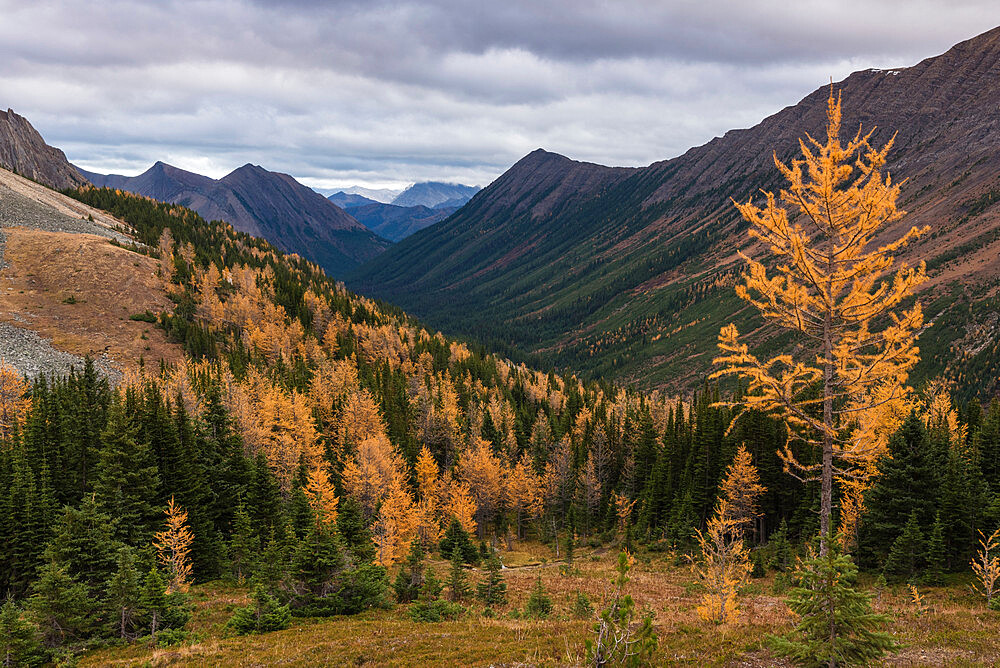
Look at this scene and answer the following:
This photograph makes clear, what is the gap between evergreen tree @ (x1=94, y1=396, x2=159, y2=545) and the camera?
4269 centimetres

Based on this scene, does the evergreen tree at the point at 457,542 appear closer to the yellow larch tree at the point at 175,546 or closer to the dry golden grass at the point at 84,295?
the yellow larch tree at the point at 175,546

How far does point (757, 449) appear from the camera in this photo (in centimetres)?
6662

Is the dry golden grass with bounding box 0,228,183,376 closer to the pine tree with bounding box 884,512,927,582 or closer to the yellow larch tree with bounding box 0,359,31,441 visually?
the yellow larch tree with bounding box 0,359,31,441

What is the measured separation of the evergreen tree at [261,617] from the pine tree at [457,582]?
1114 centimetres

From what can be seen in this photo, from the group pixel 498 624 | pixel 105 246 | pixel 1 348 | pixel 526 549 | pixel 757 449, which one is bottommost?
pixel 526 549

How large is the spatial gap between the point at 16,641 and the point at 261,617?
10.5m

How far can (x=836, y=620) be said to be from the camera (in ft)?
41.5

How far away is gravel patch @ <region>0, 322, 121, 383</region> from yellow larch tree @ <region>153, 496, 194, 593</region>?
2057 inches

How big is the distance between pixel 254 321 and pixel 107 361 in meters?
39.2

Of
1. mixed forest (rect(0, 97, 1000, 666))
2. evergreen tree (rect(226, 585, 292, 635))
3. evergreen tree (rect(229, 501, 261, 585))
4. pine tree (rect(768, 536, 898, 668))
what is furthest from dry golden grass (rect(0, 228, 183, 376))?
pine tree (rect(768, 536, 898, 668))

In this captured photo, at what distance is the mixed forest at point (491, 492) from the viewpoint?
16.6m

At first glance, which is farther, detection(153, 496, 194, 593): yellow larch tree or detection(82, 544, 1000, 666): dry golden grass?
detection(153, 496, 194, 593): yellow larch tree

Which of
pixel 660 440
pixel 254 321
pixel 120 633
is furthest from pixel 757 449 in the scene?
pixel 254 321

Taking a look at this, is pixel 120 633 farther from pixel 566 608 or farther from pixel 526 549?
pixel 526 549
